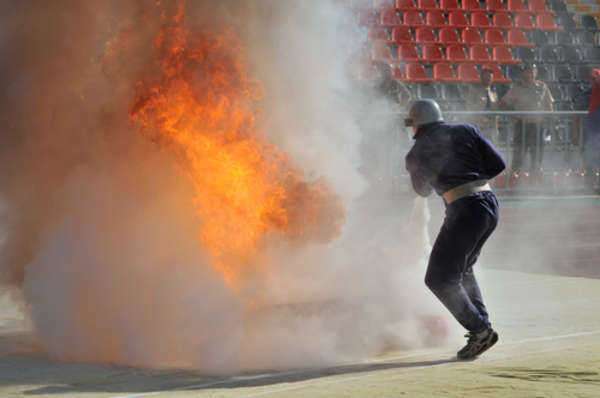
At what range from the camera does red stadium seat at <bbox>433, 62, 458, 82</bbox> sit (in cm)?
2558

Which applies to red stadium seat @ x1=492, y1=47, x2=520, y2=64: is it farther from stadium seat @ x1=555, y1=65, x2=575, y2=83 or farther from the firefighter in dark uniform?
the firefighter in dark uniform

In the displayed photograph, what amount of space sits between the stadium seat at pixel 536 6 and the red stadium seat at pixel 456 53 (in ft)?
6.62

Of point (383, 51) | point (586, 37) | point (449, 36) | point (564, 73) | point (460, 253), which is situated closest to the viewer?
point (460, 253)

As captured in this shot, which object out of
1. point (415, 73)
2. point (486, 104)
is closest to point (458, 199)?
point (486, 104)

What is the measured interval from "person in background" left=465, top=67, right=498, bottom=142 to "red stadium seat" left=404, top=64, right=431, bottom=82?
1.26 meters

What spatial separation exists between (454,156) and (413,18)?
1803cm

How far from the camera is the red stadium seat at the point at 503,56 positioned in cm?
2678

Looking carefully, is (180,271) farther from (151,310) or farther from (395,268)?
(395,268)

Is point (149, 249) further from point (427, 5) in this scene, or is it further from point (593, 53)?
point (593, 53)

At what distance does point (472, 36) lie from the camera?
26.8m

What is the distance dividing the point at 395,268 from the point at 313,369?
1.59m

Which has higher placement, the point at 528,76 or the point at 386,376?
the point at 528,76

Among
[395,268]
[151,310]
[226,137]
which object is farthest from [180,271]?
[395,268]

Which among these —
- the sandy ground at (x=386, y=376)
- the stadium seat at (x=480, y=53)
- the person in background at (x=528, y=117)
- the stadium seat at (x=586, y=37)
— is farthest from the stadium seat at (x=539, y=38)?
the sandy ground at (x=386, y=376)
